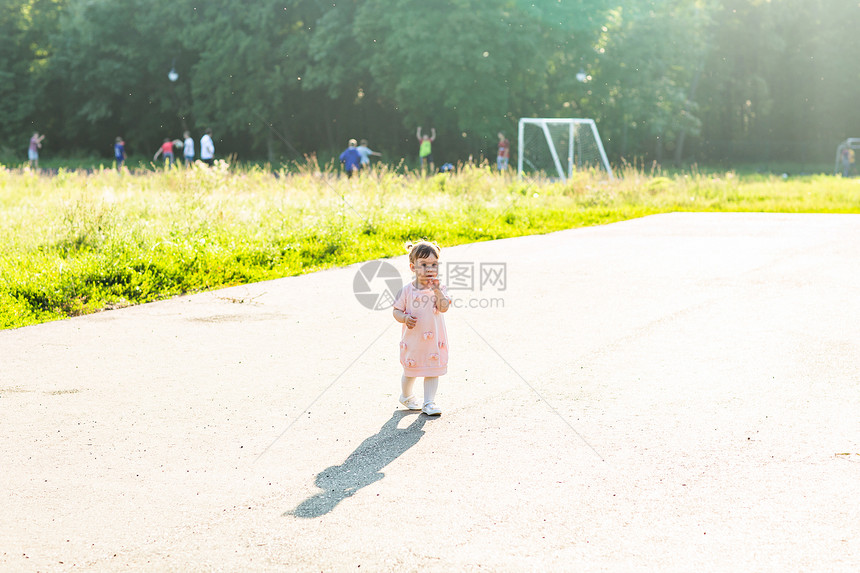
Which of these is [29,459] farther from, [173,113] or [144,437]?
[173,113]

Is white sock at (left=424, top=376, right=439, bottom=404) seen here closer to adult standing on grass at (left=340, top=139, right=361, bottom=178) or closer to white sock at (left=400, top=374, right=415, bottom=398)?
white sock at (left=400, top=374, right=415, bottom=398)

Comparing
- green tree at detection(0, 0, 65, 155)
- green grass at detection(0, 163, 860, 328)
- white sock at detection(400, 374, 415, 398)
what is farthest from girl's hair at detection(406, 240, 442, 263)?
green tree at detection(0, 0, 65, 155)

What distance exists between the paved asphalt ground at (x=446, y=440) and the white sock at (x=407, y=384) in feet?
0.42

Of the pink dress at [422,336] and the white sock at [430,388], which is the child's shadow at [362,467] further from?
the pink dress at [422,336]

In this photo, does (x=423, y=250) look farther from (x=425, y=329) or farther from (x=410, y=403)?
(x=410, y=403)

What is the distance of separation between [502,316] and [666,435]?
350cm

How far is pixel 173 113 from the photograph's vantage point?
51.2 metres

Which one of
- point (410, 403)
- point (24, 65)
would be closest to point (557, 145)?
point (410, 403)

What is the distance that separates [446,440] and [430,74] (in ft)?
112

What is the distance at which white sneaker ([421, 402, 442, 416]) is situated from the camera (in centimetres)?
506

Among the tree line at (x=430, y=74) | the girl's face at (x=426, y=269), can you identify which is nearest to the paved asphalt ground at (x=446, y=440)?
the girl's face at (x=426, y=269)

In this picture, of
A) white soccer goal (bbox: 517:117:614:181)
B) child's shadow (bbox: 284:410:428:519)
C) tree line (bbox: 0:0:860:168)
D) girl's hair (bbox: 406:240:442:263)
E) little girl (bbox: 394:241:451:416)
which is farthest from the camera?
tree line (bbox: 0:0:860:168)

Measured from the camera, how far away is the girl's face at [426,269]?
492cm

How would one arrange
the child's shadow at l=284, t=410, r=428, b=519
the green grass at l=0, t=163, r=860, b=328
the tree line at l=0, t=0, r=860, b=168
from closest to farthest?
the child's shadow at l=284, t=410, r=428, b=519 < the green grass at l=0, t=163, r=860, b=328 < the tree line at l=0, t=0, r=860, b=168
